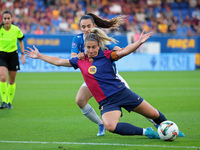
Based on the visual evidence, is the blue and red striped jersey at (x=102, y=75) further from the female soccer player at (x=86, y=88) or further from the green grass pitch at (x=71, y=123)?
the green grass pitch at (x=71, y=123)

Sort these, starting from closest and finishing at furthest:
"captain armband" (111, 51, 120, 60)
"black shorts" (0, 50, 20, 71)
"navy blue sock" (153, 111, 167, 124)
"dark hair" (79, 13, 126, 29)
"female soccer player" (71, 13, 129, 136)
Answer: "captain armband" (111, 51, 120, 60)
"navy blue sock" (153, 111, 167, 124)
"female soccer player" (71, 13, 129, 136)
"dark hair" (79, 13, 126, 29)
"black shorts" (0, 50, 20, 71)

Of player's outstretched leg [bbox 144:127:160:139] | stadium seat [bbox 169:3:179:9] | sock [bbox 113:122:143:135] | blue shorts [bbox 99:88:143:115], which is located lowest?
player's outstretched leg [bbox 144:127:160:139]

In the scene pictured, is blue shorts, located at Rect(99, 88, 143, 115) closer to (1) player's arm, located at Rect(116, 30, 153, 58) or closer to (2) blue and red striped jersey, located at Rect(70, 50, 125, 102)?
(2) blue and red striped jersey, located at Rect(70, 50, 125, 102)

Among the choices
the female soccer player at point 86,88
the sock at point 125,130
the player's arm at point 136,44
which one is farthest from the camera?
the female soccer player at point 86,88

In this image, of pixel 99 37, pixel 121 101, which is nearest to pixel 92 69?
pixel 99 37

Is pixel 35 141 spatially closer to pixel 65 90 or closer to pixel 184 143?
pixel 184 143

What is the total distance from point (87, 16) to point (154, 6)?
26.0m

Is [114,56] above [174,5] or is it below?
below

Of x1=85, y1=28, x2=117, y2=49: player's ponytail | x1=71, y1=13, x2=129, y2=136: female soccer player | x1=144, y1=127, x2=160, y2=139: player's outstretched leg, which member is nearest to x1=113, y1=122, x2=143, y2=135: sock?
x1=144, y1=127, x2=160, y2=139: player's outstretched leg

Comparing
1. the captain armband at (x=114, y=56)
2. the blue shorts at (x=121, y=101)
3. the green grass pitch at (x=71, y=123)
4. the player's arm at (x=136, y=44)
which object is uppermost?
the player's arm at (x=136, y=44)

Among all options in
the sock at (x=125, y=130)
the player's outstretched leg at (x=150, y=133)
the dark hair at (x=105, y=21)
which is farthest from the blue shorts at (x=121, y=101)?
the dark hair at (x=105, y=21)

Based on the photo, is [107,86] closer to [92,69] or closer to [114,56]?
[92,69]

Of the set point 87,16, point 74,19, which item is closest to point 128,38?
point 74,19

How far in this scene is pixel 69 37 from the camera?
2598 centimetres
